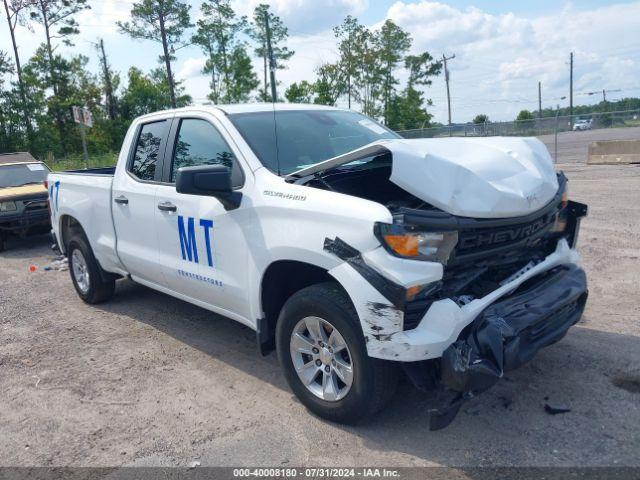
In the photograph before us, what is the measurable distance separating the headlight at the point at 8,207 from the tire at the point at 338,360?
850 centimetres

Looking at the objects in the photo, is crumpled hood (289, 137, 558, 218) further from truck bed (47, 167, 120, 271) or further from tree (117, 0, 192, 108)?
tree (117, 0, 192, 108)

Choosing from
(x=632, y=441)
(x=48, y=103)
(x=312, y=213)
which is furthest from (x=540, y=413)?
(x=48, y=103)

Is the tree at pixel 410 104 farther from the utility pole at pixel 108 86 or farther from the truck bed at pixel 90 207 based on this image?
the truck bed at pixel 90 207

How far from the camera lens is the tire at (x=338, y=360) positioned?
3.17 m

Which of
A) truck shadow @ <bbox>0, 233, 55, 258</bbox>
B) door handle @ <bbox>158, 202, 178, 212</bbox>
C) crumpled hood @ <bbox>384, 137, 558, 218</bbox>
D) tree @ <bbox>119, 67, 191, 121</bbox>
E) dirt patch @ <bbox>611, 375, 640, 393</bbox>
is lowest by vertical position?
truck shadow @ <bbox>0, 233, 55, 258</bbox>

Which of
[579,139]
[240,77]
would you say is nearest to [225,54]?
[240,77]

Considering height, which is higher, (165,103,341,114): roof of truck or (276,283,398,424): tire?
(165,103,341,114): roof of truck

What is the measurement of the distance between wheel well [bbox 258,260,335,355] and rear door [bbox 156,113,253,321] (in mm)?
188

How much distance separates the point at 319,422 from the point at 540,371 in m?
1.61

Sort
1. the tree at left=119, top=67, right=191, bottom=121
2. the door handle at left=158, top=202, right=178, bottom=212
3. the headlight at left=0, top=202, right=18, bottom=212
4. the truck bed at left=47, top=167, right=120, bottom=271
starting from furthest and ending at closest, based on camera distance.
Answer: the tree at left=119, top=67, right=191, bottom=121, the headlight at left=0, top=202, right=18, bottom=212, the truck bed at left=47, top=167, right=120, bottom=271, the door handle at left=158, top=202, right=178, bottom=212

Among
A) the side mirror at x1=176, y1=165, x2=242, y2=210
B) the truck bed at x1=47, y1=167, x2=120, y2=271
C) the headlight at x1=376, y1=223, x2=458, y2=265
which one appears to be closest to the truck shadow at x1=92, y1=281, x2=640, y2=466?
the headlight at x1=376, y1=223, x2=458, y2=265

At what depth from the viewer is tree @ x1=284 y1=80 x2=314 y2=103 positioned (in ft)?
119

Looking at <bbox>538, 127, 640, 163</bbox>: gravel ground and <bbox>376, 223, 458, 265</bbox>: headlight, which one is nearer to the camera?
<bbox>376, 223, 458, 265</bbox>: headlight

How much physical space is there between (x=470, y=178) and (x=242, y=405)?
2.12 metres
